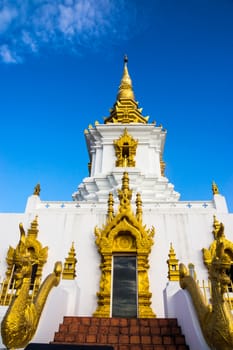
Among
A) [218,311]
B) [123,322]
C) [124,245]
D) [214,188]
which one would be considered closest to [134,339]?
[123,322]

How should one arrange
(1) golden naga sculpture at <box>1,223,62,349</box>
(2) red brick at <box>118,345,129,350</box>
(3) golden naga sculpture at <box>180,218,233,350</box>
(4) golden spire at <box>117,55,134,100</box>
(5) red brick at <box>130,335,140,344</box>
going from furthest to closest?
(4) golden spire at <box>117,55,134,100</box> → (5) red brick at <box>130,335,140,344</box> → (2) red brick at <box>118,345,129,350</box> → (1) golden naga sculpture at <box>1,223,62,349</box> → (3) golden naga sculpture at <box>180,218,233,350</box>

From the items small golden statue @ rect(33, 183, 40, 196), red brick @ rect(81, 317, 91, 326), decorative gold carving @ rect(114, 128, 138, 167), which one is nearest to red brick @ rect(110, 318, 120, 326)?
red brick @ rect(81, 317, 91, 326)

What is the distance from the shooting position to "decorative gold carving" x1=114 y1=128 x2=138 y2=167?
48.3ft

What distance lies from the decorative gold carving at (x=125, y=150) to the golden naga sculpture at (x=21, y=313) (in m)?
10.1

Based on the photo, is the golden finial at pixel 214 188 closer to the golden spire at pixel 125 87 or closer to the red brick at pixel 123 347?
the red brick at pixel 123 347

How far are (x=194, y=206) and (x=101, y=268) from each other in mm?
4472

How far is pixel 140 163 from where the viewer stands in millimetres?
15133

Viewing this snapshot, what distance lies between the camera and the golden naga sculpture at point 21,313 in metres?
4.10

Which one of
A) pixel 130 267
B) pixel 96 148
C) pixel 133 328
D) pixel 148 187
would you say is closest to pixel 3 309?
pixel 133 328

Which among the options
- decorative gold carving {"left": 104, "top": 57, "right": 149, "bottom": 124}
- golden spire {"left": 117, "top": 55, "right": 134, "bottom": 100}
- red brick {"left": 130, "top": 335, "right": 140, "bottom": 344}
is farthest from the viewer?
golden spire {"left": 117, "top": 55, "right": 134, "bottom": 100}

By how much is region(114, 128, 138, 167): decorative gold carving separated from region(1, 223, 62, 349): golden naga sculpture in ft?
33.2

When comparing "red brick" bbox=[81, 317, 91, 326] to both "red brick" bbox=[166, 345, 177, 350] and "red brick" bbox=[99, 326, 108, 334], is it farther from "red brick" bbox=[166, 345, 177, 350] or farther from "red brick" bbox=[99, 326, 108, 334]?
"red brick" bbox=[166, 345, 177, 350]

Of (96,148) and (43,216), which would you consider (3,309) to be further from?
(96,148)

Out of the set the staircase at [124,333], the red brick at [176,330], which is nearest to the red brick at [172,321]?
the staircase at [124,333]
